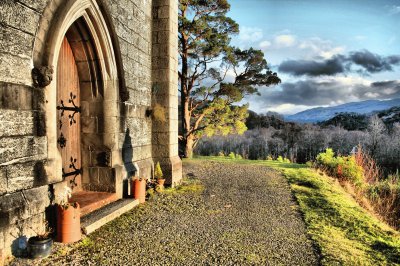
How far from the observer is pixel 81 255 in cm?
317

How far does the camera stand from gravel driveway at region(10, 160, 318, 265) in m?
3.20

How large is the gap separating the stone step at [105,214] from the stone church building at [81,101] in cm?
23

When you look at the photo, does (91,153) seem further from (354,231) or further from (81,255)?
(354,231)

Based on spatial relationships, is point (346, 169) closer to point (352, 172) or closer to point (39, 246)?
point (352, 172)

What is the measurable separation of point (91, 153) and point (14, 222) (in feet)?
7.16

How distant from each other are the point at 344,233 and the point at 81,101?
15.2 ft

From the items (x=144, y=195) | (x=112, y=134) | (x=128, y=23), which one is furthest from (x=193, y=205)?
(x=128, y=23)

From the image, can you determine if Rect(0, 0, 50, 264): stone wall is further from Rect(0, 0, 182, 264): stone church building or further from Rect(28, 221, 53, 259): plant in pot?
Rect(28, 221, 53, 259): plant in pot

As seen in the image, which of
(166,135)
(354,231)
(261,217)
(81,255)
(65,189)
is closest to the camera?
(81,255)

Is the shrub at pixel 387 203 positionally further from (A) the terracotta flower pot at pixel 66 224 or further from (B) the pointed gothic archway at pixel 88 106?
(A) the terracotta flower pot at pixel 66 224

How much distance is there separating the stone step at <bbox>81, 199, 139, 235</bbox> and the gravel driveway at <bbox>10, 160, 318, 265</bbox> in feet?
0.36

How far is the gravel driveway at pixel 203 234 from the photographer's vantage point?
3203 mm

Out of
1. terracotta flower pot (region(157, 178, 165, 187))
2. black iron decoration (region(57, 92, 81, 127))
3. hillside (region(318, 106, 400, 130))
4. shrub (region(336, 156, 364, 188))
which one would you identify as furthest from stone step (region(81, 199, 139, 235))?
hillside (region(318, 106, 400, 130))

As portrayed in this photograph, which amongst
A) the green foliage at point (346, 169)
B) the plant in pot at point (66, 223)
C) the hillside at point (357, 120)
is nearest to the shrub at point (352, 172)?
the green foliage at point (346, 169)
